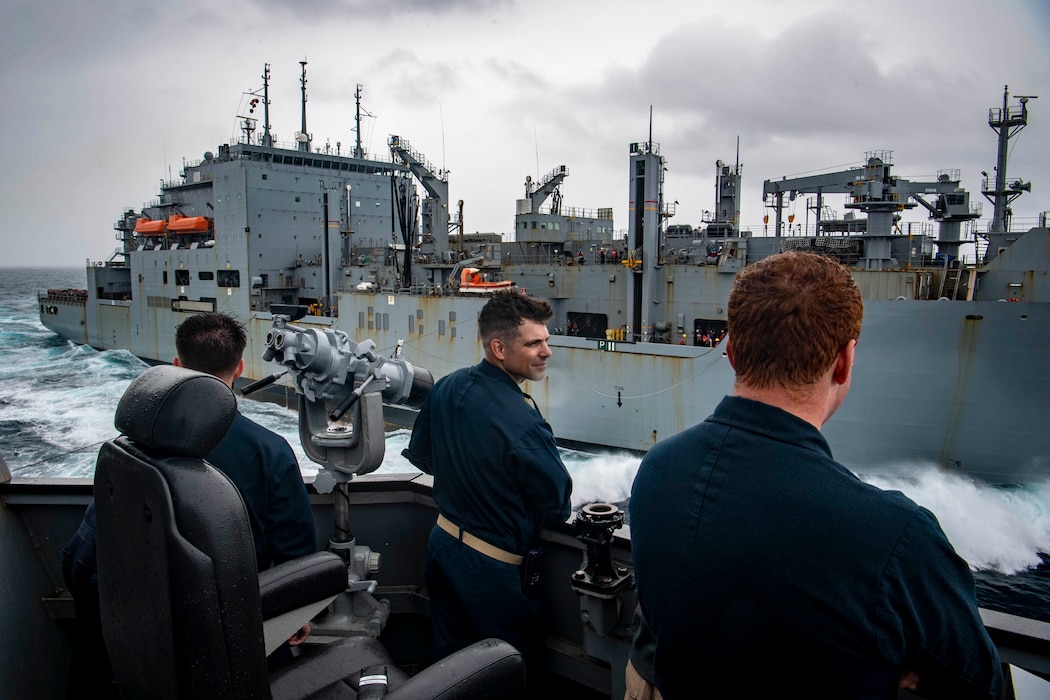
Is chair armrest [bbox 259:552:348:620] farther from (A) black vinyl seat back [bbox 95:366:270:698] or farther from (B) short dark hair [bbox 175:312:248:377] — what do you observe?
(B) short dark hair [bbox 175:312:248:377]

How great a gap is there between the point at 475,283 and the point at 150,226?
1850 cm

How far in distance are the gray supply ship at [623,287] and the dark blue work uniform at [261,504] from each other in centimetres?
143

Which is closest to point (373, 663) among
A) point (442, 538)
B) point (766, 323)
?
point (442, 538)

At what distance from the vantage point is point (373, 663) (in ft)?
7.78

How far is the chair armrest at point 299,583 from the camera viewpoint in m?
2.01

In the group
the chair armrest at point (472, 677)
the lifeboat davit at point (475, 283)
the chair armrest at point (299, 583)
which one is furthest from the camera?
the lifeboat davit at point (475, 283)

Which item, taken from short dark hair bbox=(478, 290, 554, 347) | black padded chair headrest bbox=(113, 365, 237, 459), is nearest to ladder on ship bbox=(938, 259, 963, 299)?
short dark hair bbox=(478, 290, 554, 347)

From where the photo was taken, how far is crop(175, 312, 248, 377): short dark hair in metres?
2.57

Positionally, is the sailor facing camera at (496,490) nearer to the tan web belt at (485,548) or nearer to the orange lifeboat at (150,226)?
the tan web belt at (485,548)

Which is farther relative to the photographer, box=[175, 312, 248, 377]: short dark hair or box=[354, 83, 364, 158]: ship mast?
box=[354, 83, 364, 158]: ship mast

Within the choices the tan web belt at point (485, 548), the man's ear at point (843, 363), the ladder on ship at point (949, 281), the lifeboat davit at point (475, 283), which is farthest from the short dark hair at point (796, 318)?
the lifeboat davit at point (475, 283)

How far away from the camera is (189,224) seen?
2716cm

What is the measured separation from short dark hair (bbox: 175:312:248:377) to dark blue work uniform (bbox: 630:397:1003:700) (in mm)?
1944

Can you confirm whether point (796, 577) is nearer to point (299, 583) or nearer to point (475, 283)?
point (299, 583)
